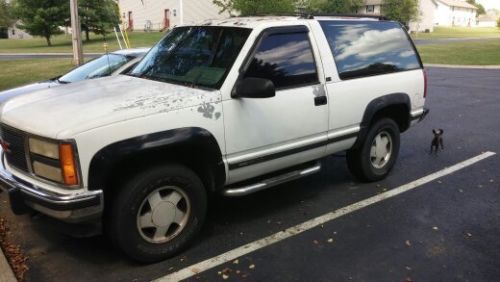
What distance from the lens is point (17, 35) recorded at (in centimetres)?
8194

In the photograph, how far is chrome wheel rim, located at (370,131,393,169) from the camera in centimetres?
552

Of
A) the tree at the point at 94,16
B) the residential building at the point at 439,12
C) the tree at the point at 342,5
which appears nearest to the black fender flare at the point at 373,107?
the tree at the point at 94,16

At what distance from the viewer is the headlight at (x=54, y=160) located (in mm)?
3148

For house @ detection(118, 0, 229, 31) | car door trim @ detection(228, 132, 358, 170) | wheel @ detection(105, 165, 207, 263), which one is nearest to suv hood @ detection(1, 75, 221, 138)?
wheel @ detection(105, 165, 207, 263)

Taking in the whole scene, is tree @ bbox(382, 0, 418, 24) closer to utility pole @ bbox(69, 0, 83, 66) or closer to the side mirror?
utility pole @ bbox(69, 0, 83, 66)

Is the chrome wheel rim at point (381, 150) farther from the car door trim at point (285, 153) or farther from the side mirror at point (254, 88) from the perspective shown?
the side mirror at point (254, 88)

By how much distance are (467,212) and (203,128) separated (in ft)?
9.56

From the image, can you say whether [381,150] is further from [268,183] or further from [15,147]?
[15,147]

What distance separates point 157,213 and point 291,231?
1319 mm

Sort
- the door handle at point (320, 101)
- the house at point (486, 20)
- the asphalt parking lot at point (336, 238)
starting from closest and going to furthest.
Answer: the asphalt parking lot at point (336, 238) → the door handle at point (320, 101) → the house at point (486, 20)

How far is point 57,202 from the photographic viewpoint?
3.20 metres

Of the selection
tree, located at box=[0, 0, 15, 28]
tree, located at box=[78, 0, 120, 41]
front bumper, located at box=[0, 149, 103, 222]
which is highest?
tree, located at box=[0, 0, 15, 28]

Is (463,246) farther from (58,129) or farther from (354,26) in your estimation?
(58,129)

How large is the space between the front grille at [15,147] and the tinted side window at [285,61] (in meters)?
1.87
